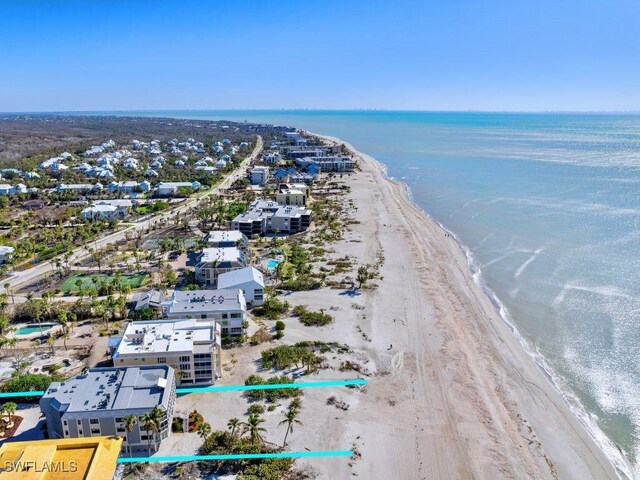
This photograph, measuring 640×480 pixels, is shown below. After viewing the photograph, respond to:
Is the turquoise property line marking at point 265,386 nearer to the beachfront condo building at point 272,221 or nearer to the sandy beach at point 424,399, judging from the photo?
the sandy beach at point 424,399

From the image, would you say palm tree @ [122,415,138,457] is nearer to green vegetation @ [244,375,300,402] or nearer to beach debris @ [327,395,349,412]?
green vegetation @ [244,375,300,402]

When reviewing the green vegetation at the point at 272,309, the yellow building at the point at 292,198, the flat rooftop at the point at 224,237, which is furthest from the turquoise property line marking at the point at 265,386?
the yellow building at the point at 292,198

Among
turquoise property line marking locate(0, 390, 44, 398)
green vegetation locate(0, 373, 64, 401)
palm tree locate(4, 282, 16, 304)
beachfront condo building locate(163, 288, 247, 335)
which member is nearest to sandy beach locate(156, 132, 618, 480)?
beachfront condo building locate(163, 288, 247, 335)

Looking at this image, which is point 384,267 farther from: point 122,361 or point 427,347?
point 122,361

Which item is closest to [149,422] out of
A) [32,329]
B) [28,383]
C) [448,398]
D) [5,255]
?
[28,383]

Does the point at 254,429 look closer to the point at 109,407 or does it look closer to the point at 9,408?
the point at 109,407

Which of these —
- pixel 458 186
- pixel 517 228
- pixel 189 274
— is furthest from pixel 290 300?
pixel 458 186
